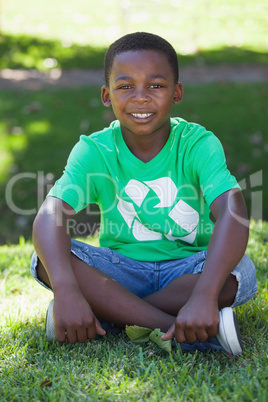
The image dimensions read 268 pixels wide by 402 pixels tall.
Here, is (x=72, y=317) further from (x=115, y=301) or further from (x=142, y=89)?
(x=142, y=89)

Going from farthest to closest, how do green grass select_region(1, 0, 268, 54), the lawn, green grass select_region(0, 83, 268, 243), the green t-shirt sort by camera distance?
green grass select_region(1, 0, 268, 54), the lawn, green grass select_region(0, 83, 268, 243), the green t-shirt

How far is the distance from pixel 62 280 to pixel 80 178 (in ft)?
1.80

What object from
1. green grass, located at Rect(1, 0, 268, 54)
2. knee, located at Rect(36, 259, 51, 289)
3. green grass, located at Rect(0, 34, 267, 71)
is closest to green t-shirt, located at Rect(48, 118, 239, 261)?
knee, located at Rect(36, 259, 51, 289)

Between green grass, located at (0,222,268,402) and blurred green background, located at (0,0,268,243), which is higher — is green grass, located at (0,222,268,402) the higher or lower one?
the lower one

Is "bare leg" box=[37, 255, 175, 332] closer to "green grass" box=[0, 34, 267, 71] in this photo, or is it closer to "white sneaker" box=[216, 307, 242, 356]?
"white sneaker" box=[216, 307, 242, 356]

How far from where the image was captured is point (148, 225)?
2518 millimetres

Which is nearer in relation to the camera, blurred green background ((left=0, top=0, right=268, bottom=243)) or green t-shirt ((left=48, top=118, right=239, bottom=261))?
green t-shirt ((left=48, top=118, right=239, bottom=261))

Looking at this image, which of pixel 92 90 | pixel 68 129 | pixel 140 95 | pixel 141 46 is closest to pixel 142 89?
pixel 140 95

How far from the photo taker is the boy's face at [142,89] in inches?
94.1

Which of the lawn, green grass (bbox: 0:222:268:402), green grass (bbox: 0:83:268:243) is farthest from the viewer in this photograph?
the lawn

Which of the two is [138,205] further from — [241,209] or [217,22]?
[217,22]

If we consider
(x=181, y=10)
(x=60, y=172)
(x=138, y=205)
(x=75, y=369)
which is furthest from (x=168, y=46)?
(x=181, y=10)

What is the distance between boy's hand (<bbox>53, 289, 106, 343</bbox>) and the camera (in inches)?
81.5

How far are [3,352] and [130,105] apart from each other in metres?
1.22
